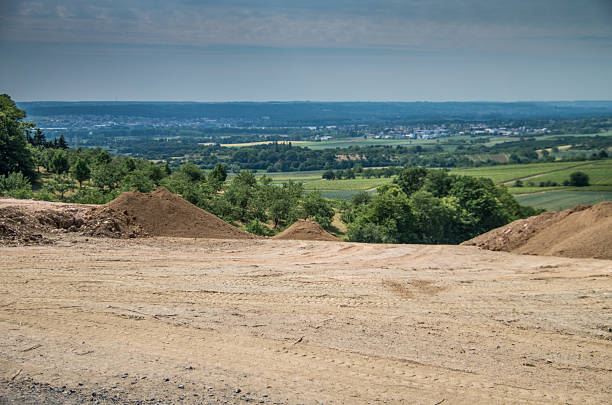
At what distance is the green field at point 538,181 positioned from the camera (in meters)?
66.0

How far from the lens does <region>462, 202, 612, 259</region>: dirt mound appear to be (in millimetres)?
21719

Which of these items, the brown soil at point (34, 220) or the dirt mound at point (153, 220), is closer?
the brown soil at point (34, 220)

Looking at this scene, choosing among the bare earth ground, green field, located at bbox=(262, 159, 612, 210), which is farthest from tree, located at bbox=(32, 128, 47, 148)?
the bare earth ground

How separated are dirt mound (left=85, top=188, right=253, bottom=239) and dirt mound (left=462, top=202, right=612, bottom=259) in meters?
10.1

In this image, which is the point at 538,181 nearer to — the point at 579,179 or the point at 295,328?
the point at 579,179

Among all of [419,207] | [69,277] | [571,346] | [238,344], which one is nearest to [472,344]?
[571,346]

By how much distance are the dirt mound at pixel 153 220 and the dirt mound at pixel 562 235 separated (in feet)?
33.0

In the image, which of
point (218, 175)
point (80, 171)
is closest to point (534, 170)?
point (218, 175)

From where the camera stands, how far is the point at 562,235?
23516 mm

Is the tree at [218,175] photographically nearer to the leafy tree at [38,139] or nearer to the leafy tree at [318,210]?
A: the leafy tree at [318,210]

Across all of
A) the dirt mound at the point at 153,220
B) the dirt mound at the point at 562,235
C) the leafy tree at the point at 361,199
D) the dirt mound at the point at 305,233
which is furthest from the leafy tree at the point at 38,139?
the dirt mound at the point at 562,235

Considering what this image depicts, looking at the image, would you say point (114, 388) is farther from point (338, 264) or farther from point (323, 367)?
point (338, 264)

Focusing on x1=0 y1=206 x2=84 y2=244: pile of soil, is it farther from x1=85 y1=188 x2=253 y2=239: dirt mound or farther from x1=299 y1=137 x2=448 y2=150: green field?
x1=299 y1=137 x2=448 y2=150: green field

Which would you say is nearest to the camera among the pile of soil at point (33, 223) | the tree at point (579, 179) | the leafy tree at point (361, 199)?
the pile of soil at point (33, 223)
